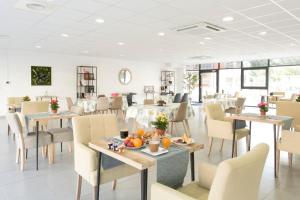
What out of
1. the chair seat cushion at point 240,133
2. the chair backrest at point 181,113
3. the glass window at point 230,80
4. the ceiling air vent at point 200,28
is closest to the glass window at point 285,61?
the glass window at point 230,80

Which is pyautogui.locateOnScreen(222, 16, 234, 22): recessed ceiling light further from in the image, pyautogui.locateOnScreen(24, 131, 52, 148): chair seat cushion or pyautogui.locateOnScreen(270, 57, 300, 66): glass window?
pyautogui.locateOnScreen(270, 57, 300, 66): glass window

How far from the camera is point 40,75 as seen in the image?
30.5 feet

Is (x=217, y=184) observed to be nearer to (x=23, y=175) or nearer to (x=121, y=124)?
(x=23, y=175)

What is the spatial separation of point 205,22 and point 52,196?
13.9ft

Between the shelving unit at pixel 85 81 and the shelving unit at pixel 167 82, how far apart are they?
14.9 feet

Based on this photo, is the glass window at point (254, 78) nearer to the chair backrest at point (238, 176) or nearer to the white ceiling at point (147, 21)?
the white ceiling at point (147, 21)

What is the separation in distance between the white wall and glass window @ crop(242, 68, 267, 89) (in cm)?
528

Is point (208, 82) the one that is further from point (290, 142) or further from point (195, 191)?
point (195, 191)

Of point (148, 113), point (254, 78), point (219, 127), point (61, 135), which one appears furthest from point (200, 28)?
point (254, 78)

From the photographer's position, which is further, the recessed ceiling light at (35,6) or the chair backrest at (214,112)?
the chair backrest at (214,112)

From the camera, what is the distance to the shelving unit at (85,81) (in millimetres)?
10352

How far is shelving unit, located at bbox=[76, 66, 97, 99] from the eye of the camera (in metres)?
10.4

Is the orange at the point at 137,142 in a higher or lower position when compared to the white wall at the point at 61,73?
lower

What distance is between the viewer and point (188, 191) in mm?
1761
